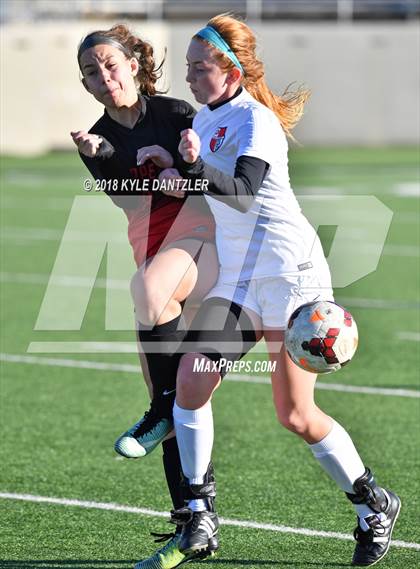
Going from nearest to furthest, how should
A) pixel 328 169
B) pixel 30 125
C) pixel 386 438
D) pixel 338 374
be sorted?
pixel 386 438, pixel 338 374, pixel 328 169, pixel 30 125

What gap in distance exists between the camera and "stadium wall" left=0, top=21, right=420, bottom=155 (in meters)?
28.4

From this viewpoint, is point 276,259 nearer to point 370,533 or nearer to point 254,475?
point 370,533

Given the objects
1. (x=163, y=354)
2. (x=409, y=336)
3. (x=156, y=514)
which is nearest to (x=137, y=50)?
(x=163, y=354)

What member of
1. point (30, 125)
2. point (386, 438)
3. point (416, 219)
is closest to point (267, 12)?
point (30, 125)

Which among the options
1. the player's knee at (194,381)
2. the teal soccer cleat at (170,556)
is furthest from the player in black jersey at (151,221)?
the player's knee at (194,381)

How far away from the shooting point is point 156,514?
18.4 ft

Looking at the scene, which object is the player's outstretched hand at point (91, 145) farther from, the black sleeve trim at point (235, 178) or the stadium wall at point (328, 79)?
the stadium wall at point (328, 79)

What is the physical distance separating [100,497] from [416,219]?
41.6 feet

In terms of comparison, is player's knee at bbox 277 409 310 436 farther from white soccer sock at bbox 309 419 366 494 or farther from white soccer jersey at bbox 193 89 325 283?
white soccer jersey at bbox 193 89 325 283

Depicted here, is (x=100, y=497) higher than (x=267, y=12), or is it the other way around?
(x=100, y=497)

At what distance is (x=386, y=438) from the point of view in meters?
7.00

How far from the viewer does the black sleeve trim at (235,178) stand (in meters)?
4.36

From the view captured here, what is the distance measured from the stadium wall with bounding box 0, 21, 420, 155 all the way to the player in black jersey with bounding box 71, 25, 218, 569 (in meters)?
23.5

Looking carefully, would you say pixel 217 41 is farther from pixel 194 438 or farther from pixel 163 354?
pixel 194 438
